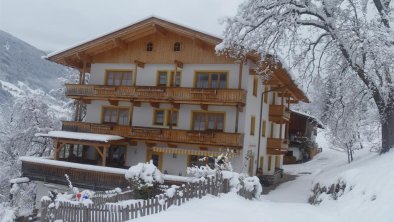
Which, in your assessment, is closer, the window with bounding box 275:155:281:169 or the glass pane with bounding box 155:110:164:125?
the glass pane with bounding box 155:110:164:125

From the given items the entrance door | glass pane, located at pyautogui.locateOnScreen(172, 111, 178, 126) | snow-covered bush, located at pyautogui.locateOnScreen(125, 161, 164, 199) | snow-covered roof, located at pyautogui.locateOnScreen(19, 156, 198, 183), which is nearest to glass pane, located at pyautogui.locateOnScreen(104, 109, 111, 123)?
the entrance door

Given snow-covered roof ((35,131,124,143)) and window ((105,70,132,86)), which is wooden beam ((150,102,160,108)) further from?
snow-covered roof ((35,131,124,143))

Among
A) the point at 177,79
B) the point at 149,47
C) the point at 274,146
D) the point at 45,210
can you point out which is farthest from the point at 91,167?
the point at 274,146

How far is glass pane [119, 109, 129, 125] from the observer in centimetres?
3190

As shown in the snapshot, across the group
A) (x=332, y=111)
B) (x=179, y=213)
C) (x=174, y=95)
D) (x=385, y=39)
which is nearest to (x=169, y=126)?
(x=174, y=95)

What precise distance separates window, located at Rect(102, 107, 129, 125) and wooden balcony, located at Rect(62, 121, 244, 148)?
197cm

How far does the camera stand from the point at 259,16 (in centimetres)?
2184

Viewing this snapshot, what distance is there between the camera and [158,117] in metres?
31.0

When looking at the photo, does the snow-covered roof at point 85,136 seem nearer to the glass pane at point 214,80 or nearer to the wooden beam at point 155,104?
the wooden beam at point 155,104

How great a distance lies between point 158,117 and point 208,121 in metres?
3.80

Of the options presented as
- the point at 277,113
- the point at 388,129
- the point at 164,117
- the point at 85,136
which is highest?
the point at 277,113

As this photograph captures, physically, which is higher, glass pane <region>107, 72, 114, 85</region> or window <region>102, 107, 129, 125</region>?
glass pane <region>107, 72, 114, 85</region>

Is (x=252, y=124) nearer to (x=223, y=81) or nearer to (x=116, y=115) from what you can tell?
(x=223, y=81)

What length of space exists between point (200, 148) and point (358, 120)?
31.8 feet
